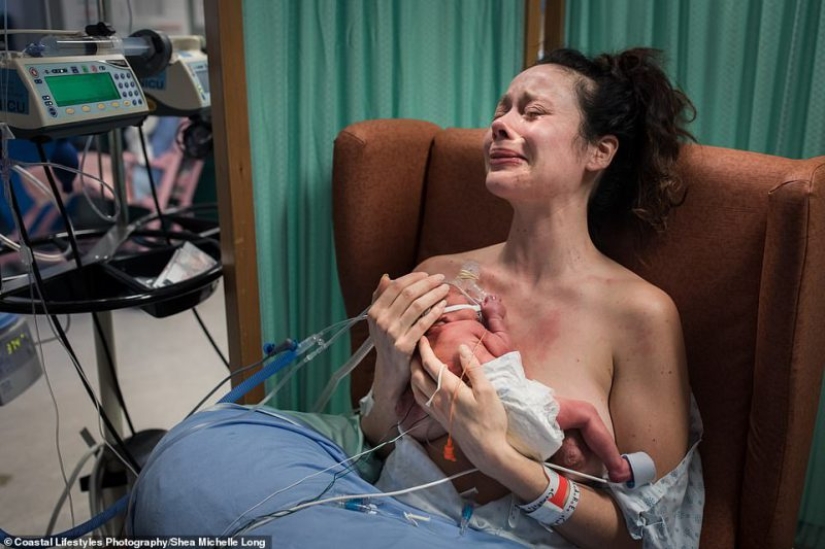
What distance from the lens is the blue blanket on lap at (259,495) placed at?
1174mm

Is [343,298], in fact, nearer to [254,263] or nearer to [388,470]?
[254,263]

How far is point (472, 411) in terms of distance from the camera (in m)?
1.21

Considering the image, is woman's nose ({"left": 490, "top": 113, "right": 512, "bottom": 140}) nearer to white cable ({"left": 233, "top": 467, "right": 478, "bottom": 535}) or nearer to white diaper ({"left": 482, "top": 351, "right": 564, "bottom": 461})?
white diaper ({"left": 482, "top": 351, "right": 564, "bottom": 461})

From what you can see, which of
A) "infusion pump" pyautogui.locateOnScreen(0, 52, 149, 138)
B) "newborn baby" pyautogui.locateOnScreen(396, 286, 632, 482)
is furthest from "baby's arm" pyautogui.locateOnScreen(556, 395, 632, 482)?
"infusion pump" pyautogui.locateOnScreen(0, 52, 149, 138)

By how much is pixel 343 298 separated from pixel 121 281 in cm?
52

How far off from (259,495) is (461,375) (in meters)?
0.39

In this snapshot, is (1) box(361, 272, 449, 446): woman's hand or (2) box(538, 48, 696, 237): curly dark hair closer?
(1) box(361, 272, 449, 446): woman's hand

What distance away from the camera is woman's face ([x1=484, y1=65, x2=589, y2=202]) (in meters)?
1.39

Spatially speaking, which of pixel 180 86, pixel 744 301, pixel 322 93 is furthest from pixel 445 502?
pixel 180 86

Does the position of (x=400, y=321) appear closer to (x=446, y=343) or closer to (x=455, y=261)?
(x=446, y=343)

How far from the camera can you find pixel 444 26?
1.96 metres

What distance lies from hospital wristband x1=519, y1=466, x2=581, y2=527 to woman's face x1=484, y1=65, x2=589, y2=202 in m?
0.52

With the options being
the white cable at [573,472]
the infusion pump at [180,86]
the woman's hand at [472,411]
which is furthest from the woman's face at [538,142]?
the infusion pump at [180,86]

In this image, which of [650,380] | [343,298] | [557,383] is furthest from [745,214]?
[343,298]
